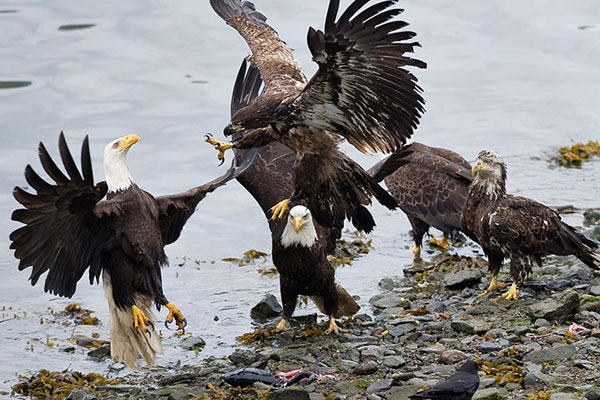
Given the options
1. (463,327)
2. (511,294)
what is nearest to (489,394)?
(463,327)

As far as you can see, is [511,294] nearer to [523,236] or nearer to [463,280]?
[523,236]

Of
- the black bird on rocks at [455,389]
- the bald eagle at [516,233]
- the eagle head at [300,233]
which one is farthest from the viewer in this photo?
the bald eagle at [516,233]

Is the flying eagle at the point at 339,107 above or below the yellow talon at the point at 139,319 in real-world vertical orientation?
above

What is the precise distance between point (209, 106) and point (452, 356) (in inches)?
343

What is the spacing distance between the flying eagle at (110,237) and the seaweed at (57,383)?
300mm

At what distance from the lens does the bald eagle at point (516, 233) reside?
27.1 ft

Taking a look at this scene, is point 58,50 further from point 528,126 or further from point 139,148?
point 528,126

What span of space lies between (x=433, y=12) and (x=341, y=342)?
12.2 meters

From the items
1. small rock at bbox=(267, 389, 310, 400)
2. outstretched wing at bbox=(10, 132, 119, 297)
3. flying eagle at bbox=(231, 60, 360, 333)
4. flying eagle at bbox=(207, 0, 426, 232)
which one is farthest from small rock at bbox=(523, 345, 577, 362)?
outstretched wing at bbox=(10, 132, 119, 297)

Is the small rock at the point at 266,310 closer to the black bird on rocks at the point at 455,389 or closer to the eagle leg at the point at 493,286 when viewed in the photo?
the eagle leg at the point at 493,286

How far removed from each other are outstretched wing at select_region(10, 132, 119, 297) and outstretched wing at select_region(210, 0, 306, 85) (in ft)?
5.99

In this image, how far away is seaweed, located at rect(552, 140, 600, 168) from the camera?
12.8m

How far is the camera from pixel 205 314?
30.3 feet

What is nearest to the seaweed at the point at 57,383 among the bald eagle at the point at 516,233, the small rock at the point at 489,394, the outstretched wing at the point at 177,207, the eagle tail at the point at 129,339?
the eagle tail at the point at 129,339
